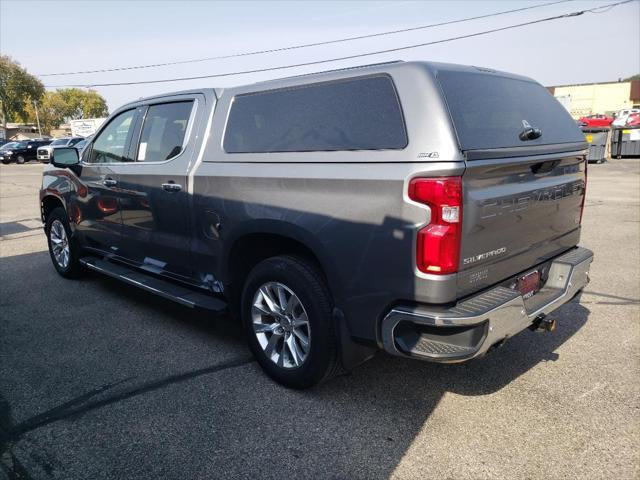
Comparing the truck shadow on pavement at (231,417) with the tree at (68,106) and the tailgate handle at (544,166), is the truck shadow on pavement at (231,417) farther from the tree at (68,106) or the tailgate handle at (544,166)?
the tree at (68,106)

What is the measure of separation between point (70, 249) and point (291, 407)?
3.83 m

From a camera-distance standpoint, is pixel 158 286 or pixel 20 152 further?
pixel 20 152

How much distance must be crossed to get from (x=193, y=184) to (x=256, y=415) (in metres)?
1.78

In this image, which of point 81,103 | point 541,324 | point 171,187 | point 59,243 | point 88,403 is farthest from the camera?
point 81,103

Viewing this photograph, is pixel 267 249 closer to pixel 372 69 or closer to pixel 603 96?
pixel 372 69

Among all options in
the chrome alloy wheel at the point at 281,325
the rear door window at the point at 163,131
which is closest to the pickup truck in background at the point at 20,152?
the rear door window at the point at 163,131

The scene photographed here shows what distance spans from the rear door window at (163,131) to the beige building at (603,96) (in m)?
65.1

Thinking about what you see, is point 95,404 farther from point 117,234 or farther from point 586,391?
point 586,391

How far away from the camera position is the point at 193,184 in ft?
13.1

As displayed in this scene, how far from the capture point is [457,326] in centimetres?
264

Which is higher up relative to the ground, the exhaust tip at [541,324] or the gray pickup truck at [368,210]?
the gray pickup truck at [368,210]

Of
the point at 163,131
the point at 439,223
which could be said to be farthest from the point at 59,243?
the point at 439,223

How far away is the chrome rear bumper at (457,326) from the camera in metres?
2.68

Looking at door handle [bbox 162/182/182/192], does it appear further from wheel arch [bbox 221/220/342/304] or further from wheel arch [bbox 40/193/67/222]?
wheel arch [bbox 40/193/67/222]
